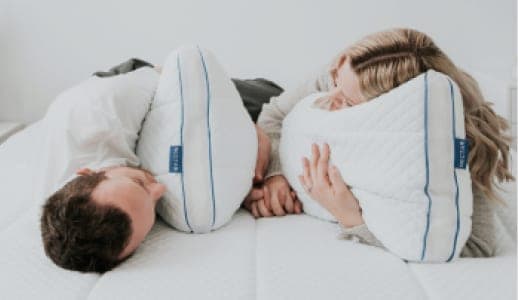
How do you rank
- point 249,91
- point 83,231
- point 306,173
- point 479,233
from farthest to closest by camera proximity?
1. point 249,91
2. point 306,173
3. point 479,233
4. point 83,231

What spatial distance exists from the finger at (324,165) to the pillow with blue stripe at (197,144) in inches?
6.3

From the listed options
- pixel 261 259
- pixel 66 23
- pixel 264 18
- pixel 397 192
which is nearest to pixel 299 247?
pixel 261 259

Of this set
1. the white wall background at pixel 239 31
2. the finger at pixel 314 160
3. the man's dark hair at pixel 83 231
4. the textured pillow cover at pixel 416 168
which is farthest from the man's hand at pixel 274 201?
the white wall background at pixel 239 31

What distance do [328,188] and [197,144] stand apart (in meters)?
0.26

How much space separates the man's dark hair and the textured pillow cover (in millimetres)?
422

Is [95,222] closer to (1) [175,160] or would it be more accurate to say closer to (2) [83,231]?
(2) [83,231]

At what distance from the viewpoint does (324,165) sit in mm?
1094

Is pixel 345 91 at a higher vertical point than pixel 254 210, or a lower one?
higher

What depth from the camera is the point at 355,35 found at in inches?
92.9

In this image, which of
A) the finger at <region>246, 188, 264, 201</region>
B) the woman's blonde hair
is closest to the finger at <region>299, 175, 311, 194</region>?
the finger at <region>246, 188, 264, 201</region>

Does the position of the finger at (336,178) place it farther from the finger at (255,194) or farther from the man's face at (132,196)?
the man's face at (132,196)

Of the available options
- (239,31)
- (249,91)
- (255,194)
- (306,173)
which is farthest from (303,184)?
(239,31)

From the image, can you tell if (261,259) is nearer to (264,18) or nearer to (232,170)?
(232,170)

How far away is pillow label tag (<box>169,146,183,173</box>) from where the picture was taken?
1097 mm
